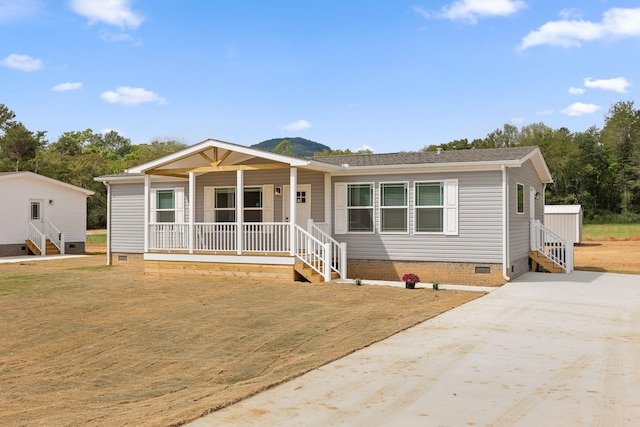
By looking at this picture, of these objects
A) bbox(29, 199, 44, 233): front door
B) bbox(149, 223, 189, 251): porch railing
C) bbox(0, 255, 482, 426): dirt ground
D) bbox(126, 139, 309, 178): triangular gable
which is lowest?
bbox(0, 255, 482, 426): dirt ground

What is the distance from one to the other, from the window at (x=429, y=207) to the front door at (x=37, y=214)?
19337 millimetres

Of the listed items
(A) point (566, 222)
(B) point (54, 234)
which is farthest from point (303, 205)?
(A) point (566, 222)

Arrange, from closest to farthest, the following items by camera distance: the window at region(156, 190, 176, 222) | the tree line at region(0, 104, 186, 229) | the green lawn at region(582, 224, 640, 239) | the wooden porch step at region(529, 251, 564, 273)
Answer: the wooden porch step at region(529, 251, 564, 273) → the window at region(156, 190, 176, 222) → the green lawn at region(582, 224, 640, 239) → the tree line at region(0, 104, 186, 229)

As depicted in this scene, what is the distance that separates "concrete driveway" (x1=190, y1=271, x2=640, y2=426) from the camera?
4.44 meters

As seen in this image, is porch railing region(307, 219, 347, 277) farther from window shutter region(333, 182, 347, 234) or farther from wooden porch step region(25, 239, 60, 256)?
wooden porch step region(25, 239, 60, 256)

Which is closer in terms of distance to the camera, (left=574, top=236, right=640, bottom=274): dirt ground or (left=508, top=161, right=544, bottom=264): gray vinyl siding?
(left=508, top=161, right=544, bottom=264): gray vinyl siding

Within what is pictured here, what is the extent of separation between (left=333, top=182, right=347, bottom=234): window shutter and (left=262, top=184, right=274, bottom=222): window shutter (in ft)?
6.75

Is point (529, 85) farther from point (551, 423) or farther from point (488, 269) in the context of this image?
point (551, 423)

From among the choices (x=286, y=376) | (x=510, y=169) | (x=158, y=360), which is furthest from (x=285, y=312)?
(x=510, y=169)

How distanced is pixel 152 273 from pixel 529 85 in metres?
34.0

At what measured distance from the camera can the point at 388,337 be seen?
25.0 ft

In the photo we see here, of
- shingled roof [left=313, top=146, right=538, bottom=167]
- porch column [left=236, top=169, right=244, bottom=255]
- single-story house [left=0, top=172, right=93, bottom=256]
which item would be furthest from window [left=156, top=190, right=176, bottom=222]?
Answer: single-story house [left=0, top=172, right=93, bottom=256]

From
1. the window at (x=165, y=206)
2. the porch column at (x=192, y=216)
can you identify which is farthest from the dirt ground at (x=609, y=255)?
the window at (x=165, y=206)

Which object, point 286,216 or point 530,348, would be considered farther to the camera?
point 286,216
